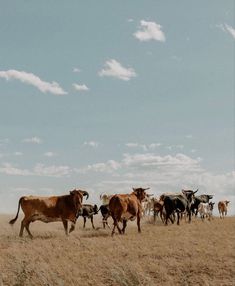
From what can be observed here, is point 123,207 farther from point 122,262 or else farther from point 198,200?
point 198,200

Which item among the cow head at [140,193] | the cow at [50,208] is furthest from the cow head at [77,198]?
the cow head at [140,193]

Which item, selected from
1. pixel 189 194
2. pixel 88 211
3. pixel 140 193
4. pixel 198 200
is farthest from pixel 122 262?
pixel 198 200

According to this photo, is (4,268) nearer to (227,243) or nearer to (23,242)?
(23,242)

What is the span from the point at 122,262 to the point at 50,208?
9.34 meters

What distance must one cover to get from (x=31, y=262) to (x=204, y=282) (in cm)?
547

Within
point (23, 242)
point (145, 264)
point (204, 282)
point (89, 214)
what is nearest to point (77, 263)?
point (145, 264)

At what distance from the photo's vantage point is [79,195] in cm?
2452

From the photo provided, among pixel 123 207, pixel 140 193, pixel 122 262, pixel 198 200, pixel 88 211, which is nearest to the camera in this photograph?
pixel 122 262

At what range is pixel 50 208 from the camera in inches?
936

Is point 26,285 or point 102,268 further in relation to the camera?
point 102,268

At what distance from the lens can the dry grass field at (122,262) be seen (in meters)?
13.6

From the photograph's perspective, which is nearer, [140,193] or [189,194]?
[140,193]

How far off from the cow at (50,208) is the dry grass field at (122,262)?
3.42 metres

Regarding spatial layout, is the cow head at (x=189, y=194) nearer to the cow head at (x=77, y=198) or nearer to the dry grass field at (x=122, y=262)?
the cow head at (x=77, y=198)
